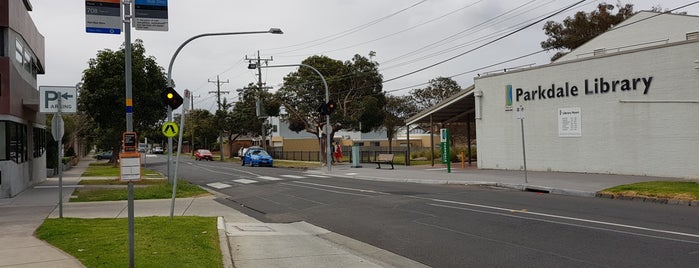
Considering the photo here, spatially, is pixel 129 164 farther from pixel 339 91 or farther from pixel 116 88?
pixel 339 91

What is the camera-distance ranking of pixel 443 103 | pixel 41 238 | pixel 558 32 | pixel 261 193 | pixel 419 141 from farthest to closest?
pixel 419 141 < pixel 558 32 < pixel 443 103 < pixel 261 193 < pixel 41 238

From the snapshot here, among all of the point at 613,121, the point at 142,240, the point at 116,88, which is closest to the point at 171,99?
the point at 142,240

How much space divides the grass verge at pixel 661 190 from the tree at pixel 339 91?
2565 centimetres

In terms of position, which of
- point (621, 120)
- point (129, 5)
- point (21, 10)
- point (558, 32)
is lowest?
point (621, 120)

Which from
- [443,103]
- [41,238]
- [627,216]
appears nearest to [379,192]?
[627,216]

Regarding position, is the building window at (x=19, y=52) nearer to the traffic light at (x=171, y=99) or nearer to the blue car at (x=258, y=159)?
the traffic light at (x=171, y=99)

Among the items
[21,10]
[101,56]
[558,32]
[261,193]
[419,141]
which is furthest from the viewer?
[419,141]

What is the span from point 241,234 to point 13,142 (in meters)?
12.2

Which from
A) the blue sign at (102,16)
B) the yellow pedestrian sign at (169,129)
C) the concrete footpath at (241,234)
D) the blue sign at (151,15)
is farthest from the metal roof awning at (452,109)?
the blue sign at (102,16)

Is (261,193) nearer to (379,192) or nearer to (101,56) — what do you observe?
(379,192)

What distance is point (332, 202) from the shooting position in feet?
49.0

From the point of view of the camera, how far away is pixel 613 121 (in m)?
20.4

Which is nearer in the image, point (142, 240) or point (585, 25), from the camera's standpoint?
point (142, 240)

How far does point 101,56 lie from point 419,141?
58.8 m
